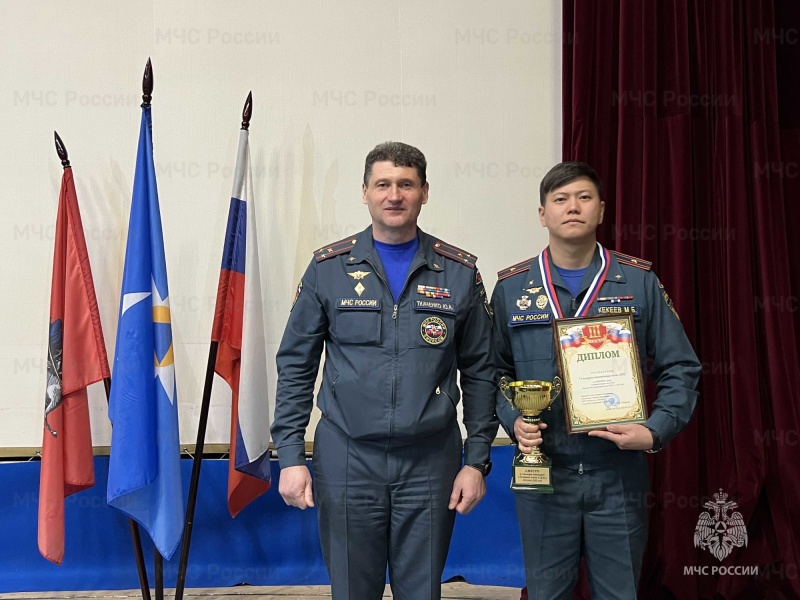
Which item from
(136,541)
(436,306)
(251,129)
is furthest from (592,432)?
(251,129)

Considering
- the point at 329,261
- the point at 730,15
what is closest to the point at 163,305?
the point at 329,261

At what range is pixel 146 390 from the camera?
2.58 meters

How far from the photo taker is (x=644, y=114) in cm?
294

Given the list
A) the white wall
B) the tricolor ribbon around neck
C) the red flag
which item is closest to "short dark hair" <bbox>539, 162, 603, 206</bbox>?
the tricolor ribbon around neck

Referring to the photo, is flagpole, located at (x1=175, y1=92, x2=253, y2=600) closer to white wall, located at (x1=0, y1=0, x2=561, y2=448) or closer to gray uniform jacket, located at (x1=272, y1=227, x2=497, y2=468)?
white wall, located at (x1=0, y1=0, x2=561, y2=448)

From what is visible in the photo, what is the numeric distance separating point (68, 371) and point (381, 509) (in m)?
1.51

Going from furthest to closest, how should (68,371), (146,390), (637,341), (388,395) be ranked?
(68,371) < (146,390) < (637,341) < (388,395)

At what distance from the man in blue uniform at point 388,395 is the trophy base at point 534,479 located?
0.11 m

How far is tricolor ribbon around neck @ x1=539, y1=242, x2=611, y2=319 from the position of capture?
6.35 ft

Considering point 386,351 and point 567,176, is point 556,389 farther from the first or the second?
point 567,176

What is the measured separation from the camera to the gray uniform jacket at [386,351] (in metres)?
1.80

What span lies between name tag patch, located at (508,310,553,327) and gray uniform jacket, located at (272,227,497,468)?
0.07 meters

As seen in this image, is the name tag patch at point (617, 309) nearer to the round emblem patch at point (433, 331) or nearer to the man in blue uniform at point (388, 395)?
the man in blue uniform at point (388, 395)

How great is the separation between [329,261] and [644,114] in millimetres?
1678
